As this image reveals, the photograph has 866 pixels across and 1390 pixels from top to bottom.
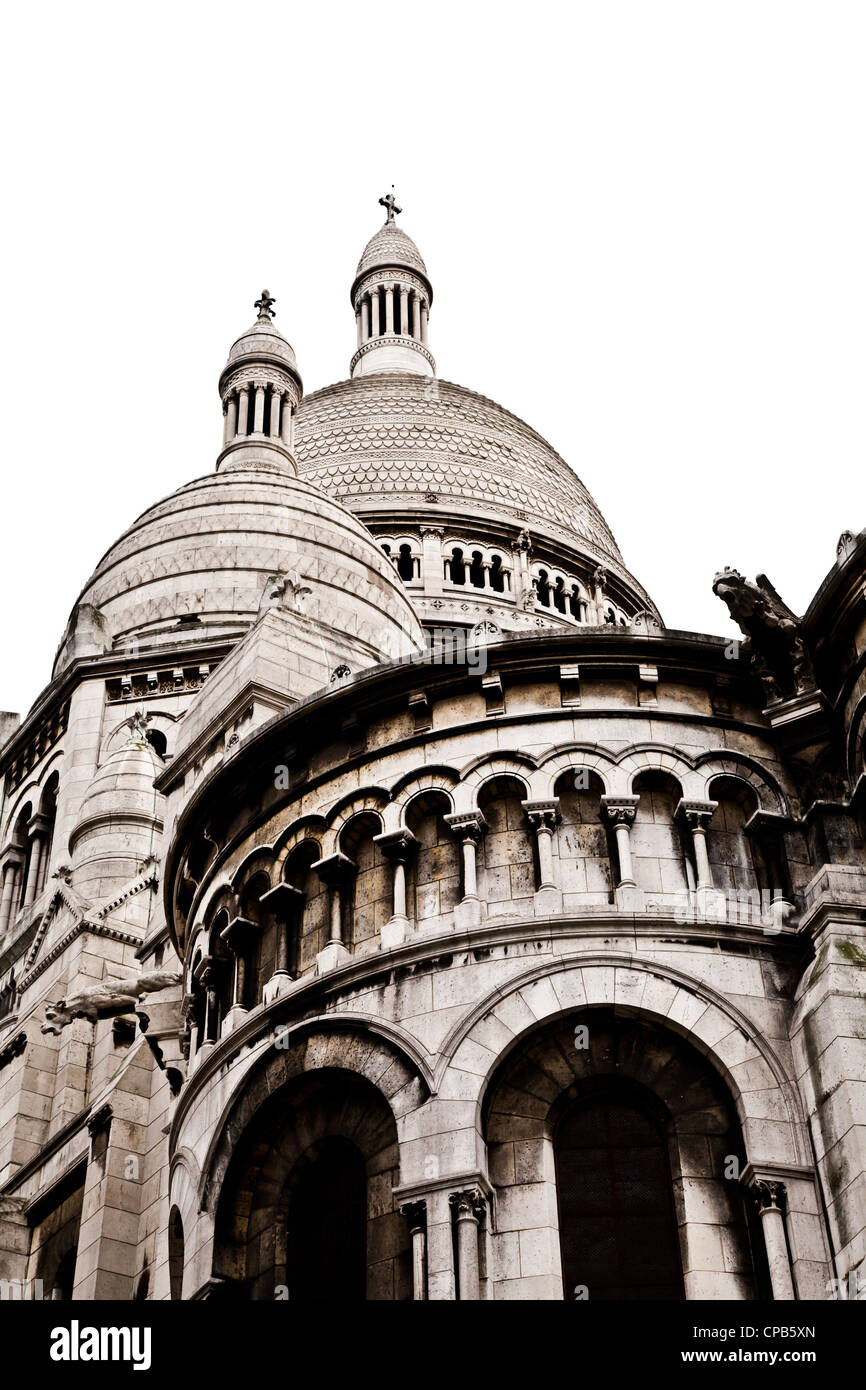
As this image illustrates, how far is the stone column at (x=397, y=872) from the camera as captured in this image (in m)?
19.5

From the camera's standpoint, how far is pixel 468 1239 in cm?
1720

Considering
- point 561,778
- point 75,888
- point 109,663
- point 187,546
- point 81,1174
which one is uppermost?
point 187,546

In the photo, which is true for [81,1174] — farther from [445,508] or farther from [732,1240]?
A: [445,508]

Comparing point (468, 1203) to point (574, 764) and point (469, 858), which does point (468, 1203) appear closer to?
point (469, 858)

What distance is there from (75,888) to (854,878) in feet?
60.4

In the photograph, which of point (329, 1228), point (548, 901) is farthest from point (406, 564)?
point (329, 1228)

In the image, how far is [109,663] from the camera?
40.9 m

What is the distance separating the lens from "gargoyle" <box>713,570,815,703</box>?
66.8ft

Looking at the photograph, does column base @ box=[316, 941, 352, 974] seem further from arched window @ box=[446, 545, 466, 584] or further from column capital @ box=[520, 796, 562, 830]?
arched window @ box=[446, 545, 466, 584]

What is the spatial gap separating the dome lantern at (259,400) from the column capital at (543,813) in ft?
103

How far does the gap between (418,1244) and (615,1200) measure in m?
2.04

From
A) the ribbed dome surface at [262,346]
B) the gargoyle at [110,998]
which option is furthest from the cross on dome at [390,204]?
the gargoyle at [110,998]

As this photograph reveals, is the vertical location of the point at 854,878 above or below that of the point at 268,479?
below
